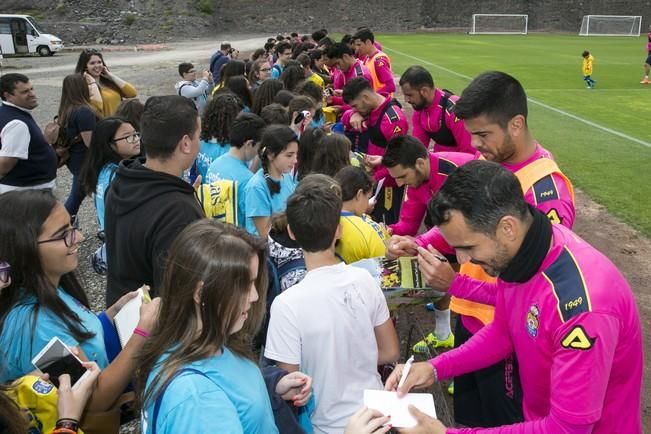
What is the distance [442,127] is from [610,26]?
5493cm

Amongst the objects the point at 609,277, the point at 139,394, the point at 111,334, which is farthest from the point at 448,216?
the point at 111,334

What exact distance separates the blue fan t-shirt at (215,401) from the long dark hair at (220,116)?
14.0 ft

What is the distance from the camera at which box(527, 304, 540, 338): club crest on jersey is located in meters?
2.26

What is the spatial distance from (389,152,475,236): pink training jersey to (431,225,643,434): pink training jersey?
7.59 ft

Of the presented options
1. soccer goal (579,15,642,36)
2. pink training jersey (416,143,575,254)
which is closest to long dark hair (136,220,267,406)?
pink training jersey (416,143,575,254)

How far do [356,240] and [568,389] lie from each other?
6.15 ft

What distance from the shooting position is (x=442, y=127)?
6.25m

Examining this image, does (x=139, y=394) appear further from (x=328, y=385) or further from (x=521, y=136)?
(x=521, y=136)

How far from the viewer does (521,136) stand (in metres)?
3.33

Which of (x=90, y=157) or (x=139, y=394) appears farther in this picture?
(x=90, y=157)

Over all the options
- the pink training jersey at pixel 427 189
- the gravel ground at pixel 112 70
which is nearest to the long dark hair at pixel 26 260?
the gravel ground at pixel 112 70

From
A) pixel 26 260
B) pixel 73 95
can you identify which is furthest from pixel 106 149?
pixel 26 260

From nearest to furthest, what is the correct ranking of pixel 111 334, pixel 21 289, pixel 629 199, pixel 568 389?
pixel 568 389 → pixel 21 289 → pixel 111 334 → pixel 629 199

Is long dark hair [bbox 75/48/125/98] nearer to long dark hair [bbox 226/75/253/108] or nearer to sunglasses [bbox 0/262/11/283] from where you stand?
long dark hair [bbox 226/75/253/108]
